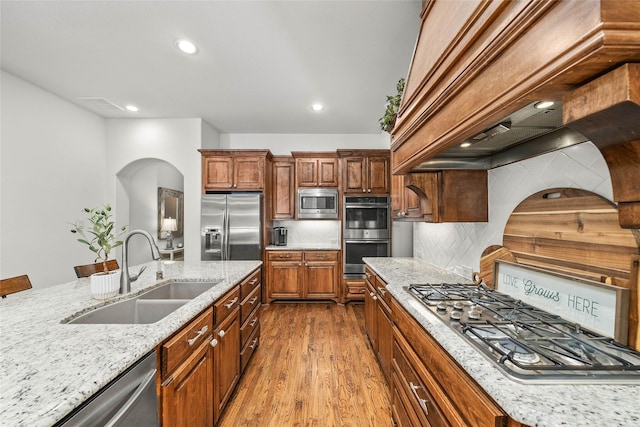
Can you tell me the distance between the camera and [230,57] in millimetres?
2582

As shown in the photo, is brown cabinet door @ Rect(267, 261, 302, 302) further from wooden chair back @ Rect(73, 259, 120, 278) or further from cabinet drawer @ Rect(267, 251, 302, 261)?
wooden chair back @ Rect(73, 259, 120, 278)

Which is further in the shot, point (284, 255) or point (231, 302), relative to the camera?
point (284, 255)

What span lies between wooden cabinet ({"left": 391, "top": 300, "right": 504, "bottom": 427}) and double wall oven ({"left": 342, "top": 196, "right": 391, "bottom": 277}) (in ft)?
→ 8.01

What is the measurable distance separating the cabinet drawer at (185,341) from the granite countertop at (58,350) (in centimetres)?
6

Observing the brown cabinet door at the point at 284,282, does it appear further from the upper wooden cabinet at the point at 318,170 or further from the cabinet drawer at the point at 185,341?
the cabinet drawer at the point at 185,341

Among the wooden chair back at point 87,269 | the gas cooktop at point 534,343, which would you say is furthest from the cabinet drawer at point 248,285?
the gas cooktop at point 534,343

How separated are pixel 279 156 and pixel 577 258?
4.00 m

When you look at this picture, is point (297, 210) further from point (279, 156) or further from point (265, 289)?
point (265, 289)

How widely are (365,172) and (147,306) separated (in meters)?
3.41

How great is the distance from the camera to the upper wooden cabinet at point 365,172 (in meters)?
4.20

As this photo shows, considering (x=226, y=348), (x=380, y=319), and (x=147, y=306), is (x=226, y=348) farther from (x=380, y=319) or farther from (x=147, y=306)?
(x=380, y=319)

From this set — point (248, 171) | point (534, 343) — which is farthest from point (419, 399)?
point (248, 171)

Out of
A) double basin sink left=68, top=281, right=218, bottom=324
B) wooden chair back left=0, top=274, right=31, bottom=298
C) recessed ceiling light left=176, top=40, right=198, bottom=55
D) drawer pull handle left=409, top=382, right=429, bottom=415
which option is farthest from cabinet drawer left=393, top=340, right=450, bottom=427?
recessed ceiling light left=176, top=40, right=198, bottom=55

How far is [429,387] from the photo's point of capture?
1.08 meters
